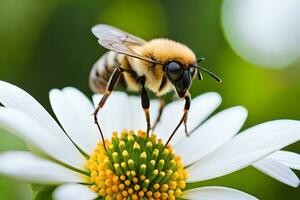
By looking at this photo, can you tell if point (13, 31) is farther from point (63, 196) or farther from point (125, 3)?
point (63, 196)

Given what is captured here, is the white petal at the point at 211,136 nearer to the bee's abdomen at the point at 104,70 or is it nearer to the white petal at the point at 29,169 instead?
the bee's abdomen at the point at 104,70

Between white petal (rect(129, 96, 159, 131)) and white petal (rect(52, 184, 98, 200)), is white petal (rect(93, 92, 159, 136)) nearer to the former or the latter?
white petal (rect(129, 96, 159, 131))

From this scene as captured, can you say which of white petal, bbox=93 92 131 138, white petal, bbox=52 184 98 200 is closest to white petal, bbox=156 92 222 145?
white petal, bbox=93 92 131 138

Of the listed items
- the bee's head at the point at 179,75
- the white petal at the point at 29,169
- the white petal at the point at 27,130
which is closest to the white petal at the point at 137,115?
the bee's head at the point at 179,75

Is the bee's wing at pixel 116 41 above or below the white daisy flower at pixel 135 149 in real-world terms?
above

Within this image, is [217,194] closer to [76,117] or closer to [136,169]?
[136,169]

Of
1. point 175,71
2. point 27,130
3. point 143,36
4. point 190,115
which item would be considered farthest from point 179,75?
point 143,36

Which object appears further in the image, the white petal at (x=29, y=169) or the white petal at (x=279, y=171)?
the white petal at (x=279, y=171)

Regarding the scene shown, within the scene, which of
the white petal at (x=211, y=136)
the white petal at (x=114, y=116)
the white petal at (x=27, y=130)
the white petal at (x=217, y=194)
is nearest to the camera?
the white petal at (x=27, y=130)
